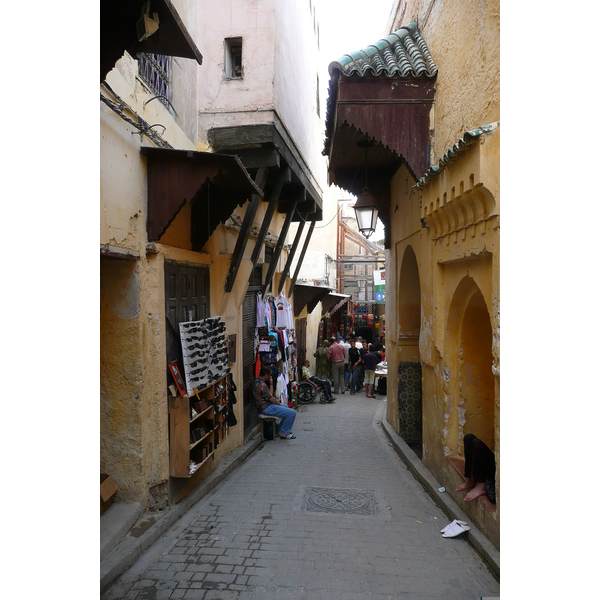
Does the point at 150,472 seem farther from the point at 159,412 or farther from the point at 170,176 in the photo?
the point at 170,176

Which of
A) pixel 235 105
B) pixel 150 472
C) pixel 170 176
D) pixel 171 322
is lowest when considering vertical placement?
pixel 150 472

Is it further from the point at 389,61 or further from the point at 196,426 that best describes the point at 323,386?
the point at 389,61

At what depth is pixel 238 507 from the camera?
5.91 m

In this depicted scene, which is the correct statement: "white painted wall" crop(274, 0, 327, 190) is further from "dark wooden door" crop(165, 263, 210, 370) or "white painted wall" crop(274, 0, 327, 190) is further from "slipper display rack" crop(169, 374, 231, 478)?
"slipper display rack" crop(169, 374, 231, 478)

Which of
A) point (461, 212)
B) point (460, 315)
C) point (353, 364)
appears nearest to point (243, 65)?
point (461, 212)

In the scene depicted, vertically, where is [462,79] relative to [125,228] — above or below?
above

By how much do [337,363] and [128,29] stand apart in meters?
13.2

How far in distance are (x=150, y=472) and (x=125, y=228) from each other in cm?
263

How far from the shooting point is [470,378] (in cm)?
601

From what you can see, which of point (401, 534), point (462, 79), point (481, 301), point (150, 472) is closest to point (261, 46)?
point (462, 79)

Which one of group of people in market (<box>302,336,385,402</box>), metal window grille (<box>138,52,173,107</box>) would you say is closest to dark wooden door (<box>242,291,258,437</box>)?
metal window grille (<box>138,52,173,107</box>)

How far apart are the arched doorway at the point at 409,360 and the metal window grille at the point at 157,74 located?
210 inches

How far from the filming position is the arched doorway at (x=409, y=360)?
9.59 m

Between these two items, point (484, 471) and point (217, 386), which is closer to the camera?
point (484, 471)
